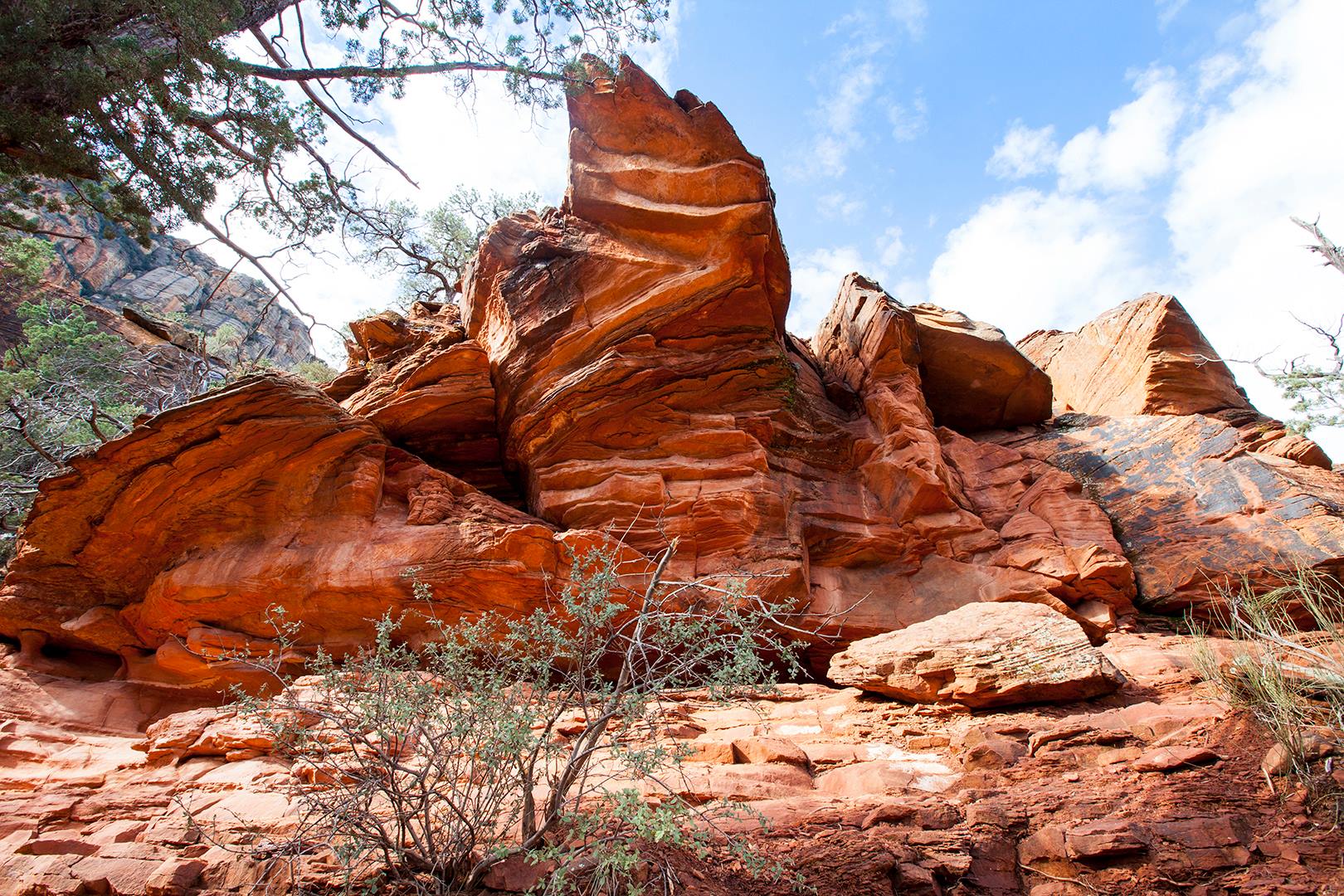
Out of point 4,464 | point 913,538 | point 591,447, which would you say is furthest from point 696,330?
point 4,464

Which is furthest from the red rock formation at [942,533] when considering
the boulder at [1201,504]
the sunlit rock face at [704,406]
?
the boulder at [1201,504]

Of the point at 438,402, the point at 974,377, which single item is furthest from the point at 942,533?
the point at 438,402

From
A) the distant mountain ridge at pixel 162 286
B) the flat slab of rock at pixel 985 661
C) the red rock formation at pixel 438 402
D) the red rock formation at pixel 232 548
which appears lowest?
the flat slab of rock at pixel 985 661

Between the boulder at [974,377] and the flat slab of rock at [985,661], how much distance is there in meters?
5.89

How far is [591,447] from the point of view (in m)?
9.58

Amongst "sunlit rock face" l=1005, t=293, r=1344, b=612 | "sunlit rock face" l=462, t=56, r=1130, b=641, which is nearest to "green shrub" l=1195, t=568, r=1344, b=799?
"sunlit rock face" l=1005, t=293, r=1344, b=612

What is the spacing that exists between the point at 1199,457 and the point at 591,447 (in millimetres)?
8870

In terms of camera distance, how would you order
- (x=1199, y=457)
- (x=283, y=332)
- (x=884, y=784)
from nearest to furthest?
(x=884, y=784) → (x=1199, y=457) → (x=283, y=332)

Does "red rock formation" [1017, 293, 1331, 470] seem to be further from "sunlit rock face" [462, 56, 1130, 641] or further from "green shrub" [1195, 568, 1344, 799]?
"green shrub" [1195, 568, 1344, 799]

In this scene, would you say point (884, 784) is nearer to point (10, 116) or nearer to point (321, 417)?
point (321, 417)

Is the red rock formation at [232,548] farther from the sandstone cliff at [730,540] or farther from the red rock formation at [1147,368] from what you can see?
the red rock formation at [1147,368]

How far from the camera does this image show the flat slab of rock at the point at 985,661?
646 cm

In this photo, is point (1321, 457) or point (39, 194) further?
point (1321, 457)

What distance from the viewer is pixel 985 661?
22.1 feet
